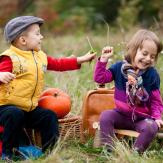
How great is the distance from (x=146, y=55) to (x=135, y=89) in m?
0.29

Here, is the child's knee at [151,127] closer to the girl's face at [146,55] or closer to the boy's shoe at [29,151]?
the girl's face at [146,55]

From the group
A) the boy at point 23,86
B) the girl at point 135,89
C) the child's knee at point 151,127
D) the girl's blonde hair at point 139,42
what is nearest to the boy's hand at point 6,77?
the boy at point 23,86

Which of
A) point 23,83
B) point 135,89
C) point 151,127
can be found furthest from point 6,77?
point 151,127

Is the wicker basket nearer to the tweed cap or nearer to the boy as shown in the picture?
the boy

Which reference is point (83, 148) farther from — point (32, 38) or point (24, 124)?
point (32, 38)

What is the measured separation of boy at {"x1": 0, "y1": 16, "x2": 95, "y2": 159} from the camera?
510 cm

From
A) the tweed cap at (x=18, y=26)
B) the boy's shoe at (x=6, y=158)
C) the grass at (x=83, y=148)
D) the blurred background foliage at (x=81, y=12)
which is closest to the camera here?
the grass at (x=83, y=148)

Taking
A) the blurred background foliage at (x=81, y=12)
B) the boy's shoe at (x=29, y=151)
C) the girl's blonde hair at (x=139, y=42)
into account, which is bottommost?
the boy's shoe at (x=29, y=151)

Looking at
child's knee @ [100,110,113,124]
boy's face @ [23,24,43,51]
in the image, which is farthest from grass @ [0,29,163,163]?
boy's face @ [23,24,43,51]

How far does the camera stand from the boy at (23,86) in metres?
5.10

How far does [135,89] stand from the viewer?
5.11 m

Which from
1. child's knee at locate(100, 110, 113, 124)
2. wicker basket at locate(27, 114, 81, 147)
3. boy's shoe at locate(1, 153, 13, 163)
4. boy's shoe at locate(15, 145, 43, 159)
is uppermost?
child's knee at locate(100, 110, 113, 124)

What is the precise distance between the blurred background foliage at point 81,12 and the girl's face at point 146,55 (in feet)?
→ 11.8

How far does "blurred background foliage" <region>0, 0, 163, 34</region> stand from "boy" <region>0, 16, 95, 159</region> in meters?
3.64
